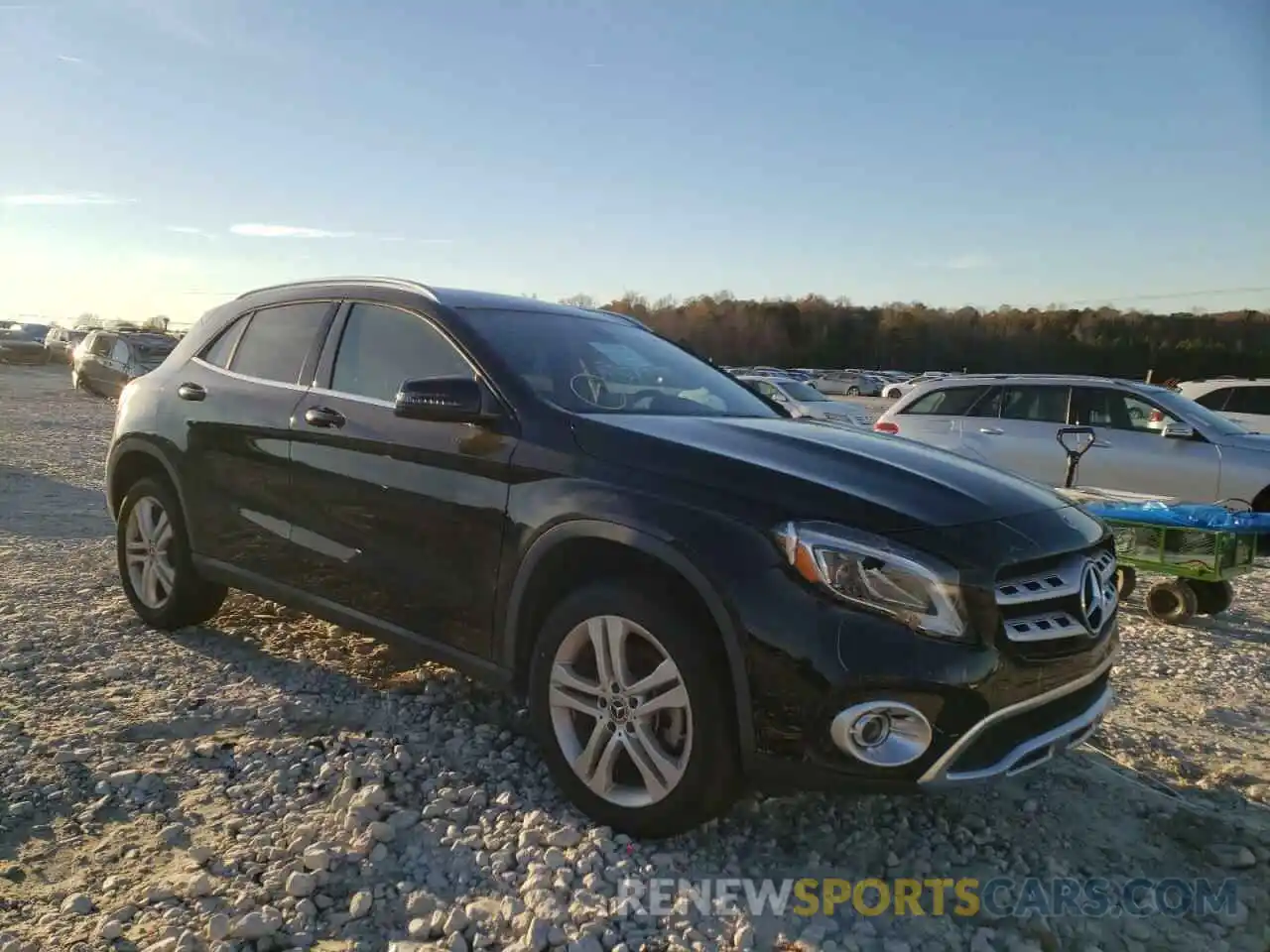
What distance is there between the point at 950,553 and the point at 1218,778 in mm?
1996

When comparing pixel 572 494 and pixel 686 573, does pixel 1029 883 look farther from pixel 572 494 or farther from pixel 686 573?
pixel 572 494

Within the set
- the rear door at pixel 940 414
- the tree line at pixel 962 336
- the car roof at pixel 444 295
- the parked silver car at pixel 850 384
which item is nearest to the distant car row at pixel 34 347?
the rear door at pixel 940 414

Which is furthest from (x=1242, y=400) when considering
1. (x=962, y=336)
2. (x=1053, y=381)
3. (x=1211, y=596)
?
(x=962, y=336)

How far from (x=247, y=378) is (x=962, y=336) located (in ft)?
311

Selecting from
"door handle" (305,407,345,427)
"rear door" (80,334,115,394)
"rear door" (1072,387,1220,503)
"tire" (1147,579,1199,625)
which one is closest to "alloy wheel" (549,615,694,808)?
"door handle" (305,407,345,427)

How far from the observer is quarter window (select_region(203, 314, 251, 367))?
481 cm

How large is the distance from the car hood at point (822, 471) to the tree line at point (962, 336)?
77.5m

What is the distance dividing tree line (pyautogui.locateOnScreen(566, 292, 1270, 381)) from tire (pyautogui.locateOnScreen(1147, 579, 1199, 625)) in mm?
74473

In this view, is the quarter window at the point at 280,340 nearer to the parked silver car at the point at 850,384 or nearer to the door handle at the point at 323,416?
the door handle at the point at 323,416

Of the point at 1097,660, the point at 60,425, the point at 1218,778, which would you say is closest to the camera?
the point at 1097,660

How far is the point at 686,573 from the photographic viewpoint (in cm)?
275

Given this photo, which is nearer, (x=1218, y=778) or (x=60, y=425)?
(x=1218, y=778)

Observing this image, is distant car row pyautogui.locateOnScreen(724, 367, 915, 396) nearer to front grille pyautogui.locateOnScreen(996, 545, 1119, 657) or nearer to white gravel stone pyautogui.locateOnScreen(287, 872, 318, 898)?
front grille pyautogui.locateOnScreen(996, 545, 1119, 657)

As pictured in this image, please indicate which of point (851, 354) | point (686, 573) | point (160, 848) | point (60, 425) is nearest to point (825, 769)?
point (686, 573)
